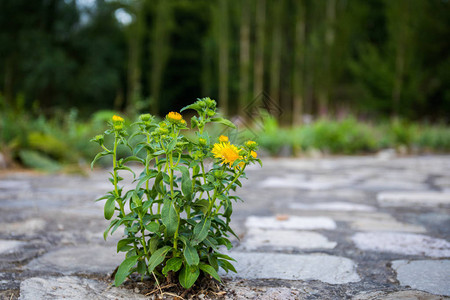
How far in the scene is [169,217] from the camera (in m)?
1.06

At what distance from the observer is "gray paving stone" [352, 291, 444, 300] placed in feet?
3.84

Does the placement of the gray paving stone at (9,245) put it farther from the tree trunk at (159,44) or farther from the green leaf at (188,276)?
the tree trunk at (159,44)

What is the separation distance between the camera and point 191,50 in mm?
19781

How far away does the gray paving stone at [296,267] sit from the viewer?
4.47 ft

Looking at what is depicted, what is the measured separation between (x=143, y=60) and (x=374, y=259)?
17.9m

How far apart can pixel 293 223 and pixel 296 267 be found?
691 mm

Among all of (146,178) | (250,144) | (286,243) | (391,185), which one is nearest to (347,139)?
(391,185)

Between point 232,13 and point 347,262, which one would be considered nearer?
point 347,262

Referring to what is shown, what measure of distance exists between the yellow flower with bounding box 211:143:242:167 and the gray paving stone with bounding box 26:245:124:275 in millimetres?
622

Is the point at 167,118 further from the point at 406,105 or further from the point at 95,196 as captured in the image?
the point at 406,105

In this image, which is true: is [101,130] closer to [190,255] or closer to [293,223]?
[293,223]

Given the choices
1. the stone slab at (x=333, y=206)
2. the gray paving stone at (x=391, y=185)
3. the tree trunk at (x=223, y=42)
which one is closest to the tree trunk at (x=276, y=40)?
the tree trunk at (x=223, y=42)

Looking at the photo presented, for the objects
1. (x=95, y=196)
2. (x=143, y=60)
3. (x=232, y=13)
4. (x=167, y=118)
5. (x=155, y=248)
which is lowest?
(x=95, y=196)

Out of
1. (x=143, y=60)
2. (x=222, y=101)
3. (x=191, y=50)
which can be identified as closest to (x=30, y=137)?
(x=222, y=101)
